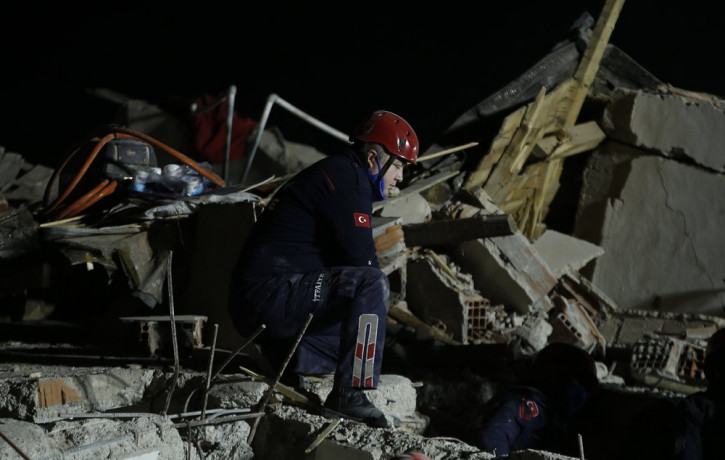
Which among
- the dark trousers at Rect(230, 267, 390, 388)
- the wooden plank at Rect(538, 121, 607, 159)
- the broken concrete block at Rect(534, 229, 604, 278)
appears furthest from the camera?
the wooden plank at Rect(538, 121, 607, 159)

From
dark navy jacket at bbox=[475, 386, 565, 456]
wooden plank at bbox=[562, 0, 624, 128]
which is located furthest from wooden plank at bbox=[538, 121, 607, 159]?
dark navy jacket at bbox=[475, 386, 565, 456]

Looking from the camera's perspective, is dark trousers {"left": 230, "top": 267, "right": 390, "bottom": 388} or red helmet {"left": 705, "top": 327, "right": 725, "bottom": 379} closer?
dark trousers {"left": 230, "top": 267, "right": 390, "bottom": 388}

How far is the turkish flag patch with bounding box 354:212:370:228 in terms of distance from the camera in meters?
3.64

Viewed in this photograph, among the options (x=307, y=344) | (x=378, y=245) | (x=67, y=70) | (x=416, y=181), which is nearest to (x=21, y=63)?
(x=67, y=70)

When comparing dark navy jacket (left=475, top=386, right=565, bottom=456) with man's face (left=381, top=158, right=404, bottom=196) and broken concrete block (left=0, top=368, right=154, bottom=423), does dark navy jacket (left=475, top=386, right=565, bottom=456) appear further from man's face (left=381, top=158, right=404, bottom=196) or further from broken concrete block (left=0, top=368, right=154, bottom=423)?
broken concrete block (left=0, top=368, right=154, bottom=423)

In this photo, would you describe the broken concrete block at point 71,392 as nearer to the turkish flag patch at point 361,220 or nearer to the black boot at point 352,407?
the black boot at point 352,407

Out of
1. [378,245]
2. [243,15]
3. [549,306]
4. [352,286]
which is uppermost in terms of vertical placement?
[243,15]

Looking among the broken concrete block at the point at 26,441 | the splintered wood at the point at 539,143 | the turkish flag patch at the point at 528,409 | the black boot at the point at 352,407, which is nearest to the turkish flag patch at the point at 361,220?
the black boot at the point at 352,407

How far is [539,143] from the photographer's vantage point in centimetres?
775

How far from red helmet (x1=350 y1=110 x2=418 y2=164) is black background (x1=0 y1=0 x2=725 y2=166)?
5526 mm

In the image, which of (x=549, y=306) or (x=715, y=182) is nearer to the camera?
(x=549, y=306)

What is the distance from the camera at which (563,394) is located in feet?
14.6

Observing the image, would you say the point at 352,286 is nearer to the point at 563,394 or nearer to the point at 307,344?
the point at 307,344

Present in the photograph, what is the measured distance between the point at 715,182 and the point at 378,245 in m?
3.70
